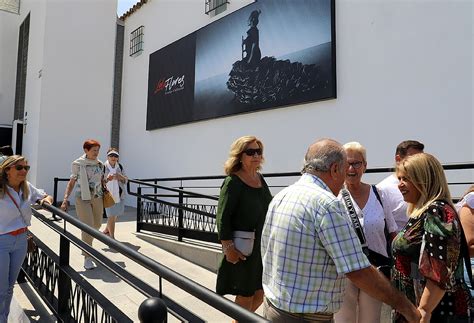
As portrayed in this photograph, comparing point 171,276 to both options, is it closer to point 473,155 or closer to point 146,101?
point 473,155

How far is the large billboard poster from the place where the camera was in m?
6.08

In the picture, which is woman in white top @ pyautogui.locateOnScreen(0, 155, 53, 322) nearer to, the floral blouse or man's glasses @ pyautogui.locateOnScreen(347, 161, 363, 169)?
man's glasses @ pyautogui.locateOnScreen(347, 161, 363, 169)

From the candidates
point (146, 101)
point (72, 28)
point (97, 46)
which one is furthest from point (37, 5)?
point (146, 101)

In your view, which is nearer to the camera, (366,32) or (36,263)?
(36,263)

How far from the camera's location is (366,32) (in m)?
5.46

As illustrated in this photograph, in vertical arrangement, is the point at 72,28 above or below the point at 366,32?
above

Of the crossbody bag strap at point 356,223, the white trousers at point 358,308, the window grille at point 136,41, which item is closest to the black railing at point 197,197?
the crossbody bag strap at point 356,223

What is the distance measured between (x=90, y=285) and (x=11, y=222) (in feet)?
3.36

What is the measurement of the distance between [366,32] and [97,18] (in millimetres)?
9047

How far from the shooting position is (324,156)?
4.69 feet

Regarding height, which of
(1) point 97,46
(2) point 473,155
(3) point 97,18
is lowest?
(2) point 473,155

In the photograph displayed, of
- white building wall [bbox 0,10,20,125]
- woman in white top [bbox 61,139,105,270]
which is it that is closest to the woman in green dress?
woman in white top [bbox 61,139,105,270]

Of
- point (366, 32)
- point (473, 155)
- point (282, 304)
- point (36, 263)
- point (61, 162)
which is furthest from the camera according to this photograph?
point (61, 162)

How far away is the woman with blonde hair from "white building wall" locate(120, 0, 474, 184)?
346 centimetres
